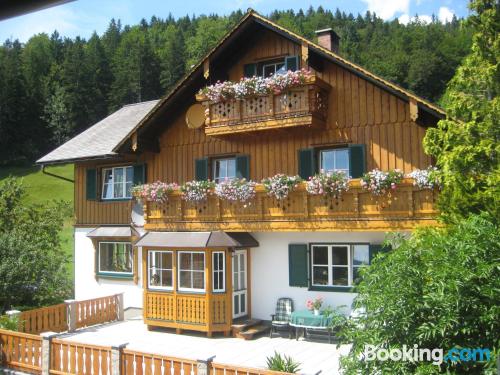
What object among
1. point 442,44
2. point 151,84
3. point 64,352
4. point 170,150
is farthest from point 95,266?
point 151,84

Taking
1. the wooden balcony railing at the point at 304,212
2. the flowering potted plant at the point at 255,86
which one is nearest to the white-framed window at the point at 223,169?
the wooden balcony railing at the point at 304,212

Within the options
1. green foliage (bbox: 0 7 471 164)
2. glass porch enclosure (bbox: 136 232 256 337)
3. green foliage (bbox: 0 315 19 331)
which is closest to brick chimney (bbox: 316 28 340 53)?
glass porch enclosure (bbox: 136 232 256 337)

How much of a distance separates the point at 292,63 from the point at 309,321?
25.8ft

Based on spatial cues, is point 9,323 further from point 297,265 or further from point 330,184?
point 330,184

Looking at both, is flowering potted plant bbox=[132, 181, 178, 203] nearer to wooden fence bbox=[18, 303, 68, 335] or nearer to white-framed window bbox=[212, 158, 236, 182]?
white-framed window bbox=[212, 158, 236, 182]

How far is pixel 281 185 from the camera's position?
1377 centimetres

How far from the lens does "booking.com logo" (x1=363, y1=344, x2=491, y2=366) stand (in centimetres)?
589

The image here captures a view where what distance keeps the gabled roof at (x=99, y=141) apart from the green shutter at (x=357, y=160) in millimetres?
8252

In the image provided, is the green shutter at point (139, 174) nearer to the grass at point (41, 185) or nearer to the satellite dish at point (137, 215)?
the satellite dish at point (137, 215)

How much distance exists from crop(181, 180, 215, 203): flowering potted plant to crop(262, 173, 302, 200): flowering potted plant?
190cm

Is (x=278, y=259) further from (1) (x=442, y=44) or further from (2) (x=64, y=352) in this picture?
(1) (x=442, y=44)

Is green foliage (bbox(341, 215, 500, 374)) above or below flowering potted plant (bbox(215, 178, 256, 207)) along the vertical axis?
below

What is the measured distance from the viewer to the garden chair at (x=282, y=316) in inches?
567

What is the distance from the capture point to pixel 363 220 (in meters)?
12.9
